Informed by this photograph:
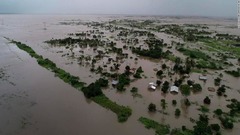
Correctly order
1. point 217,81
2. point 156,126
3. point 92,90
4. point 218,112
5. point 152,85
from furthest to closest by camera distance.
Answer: point 217,81, point 152,85, point 92,90, point 218,112, point 156,126

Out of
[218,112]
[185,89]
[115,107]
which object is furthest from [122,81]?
[218,112]

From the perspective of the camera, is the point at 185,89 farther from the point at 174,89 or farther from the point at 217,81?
the point at 217,81

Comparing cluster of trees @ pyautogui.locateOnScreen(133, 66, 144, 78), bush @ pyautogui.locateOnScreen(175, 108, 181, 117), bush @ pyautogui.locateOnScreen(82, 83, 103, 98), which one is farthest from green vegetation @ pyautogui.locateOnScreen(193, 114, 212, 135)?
cluster of trees @ pyautogui.locateOnScreen(133, 66, 144, 78)

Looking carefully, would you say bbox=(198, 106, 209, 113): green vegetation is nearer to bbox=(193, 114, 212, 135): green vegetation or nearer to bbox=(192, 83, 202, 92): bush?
bbox=(193, 114, 212, 135): green vegetation

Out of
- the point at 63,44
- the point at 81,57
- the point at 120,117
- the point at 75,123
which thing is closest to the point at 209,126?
the point at 120,117

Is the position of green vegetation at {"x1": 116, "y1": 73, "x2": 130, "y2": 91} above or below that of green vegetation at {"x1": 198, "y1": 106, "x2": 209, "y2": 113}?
above

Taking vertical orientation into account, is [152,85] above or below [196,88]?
above

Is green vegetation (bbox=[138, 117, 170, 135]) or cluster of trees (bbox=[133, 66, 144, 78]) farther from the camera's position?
cluster of trees (bbox=[133, 66, 144, 78])

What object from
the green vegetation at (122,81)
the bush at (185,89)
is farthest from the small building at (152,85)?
the bush at (185,89)

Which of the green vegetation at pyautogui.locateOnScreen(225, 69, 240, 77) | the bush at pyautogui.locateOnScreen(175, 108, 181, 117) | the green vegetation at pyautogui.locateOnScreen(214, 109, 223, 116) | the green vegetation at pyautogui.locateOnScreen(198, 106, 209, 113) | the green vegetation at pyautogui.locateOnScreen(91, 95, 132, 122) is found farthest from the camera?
the green vegetation at pyautogui.locateOnScreen(225, 69, 240, 77)
